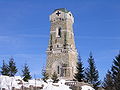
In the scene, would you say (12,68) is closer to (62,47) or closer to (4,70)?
(4,70)

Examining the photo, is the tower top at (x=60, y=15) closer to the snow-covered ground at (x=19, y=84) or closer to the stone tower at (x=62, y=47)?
the stone tower at (x=62, y=47)

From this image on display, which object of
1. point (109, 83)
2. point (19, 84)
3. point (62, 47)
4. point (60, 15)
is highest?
point (60, 15)

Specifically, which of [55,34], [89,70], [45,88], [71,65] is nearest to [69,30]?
[55,34]

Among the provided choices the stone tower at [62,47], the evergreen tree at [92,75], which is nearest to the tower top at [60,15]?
the stone tower at [62,47]

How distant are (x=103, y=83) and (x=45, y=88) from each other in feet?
46.2

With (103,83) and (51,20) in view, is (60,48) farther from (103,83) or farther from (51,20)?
(103,83)

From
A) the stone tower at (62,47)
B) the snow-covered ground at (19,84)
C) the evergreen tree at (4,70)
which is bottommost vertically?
the snow-covered ground at (19,84)

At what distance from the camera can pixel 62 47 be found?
233 ft

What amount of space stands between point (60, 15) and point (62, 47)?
25.8 ft

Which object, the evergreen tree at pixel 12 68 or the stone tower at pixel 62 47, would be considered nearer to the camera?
the evergreen tree at pixel 12 68

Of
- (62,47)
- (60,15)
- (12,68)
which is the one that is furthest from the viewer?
(60,15)

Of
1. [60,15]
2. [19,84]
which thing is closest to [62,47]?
[60,15]

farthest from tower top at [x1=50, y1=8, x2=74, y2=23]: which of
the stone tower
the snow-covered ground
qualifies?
the snow-covered ground

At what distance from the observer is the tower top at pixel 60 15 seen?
7294 cm
